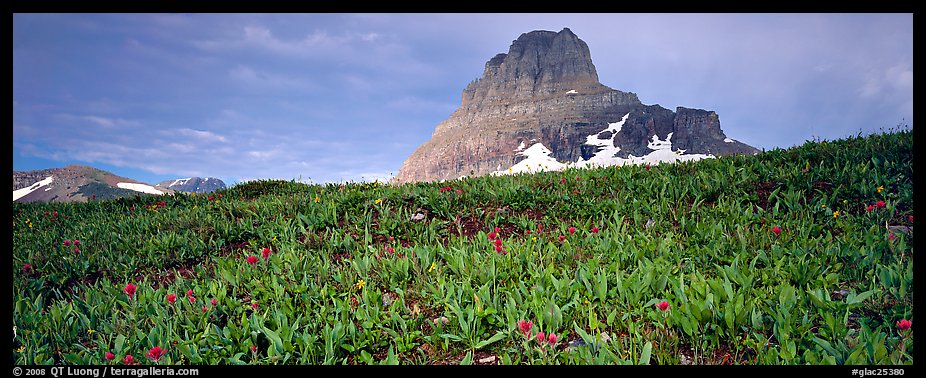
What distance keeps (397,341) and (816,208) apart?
5.62 m

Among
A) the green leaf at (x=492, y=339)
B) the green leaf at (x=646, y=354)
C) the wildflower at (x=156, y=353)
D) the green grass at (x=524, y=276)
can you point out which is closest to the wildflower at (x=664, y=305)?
the green grass at (x=524, y=276)

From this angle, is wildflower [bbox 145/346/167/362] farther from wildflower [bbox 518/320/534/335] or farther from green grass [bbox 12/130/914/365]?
wildflower [bbox 518/320/534/335]

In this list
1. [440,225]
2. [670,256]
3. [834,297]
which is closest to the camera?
[834,297]

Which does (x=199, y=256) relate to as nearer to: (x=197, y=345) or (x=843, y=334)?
(x=197, y=345)

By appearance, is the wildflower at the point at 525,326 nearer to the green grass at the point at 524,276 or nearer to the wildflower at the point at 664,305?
the green grass at the point at 524,276

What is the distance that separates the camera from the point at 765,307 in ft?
9.98

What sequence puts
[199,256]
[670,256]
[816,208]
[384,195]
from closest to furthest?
1. [670,256]
2. [816,208]
3. [199,256]
4. [384,195]

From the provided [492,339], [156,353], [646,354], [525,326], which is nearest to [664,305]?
[646,354]

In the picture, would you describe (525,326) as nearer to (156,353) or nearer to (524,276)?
(524,276)

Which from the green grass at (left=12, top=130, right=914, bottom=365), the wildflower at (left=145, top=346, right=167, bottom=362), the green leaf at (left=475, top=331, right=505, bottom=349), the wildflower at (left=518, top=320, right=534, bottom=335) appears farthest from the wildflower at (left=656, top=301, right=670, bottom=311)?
the wildflower at (left=145, top=346, right=167, bottom=362)

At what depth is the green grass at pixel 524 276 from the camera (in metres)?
2.79

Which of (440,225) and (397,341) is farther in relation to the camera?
(440,225)
